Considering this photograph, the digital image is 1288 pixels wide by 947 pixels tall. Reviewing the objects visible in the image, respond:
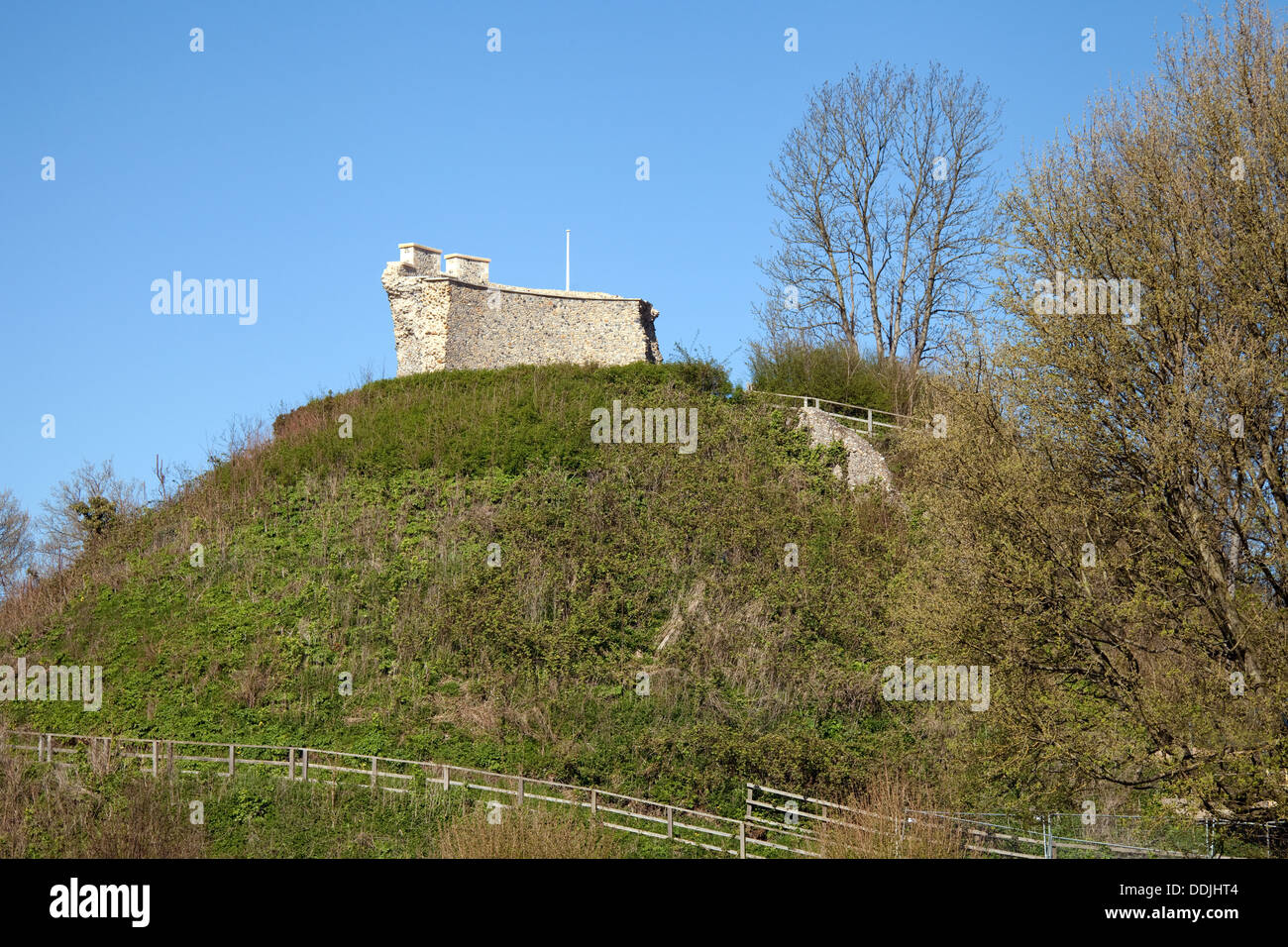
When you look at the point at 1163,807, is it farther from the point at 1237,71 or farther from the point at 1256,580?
the point at 1237,71

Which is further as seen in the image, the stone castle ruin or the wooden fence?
the stone castle ruin

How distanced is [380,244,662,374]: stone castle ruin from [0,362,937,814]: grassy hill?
603 cm

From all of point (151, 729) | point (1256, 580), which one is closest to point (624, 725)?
point (151, 729)

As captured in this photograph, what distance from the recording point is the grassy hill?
20641 mm

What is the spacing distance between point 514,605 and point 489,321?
18.4 metres

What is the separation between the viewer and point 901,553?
26.9 m

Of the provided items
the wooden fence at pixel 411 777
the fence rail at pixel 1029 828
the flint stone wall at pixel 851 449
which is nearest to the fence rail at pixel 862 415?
the flint stone wall at pixel 851 449

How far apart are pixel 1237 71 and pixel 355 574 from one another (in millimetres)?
20123

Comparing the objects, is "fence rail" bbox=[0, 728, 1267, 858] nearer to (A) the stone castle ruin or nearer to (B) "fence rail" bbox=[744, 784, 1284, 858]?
(B) "fence rail" bbox=[744, 784, 1284, 858]

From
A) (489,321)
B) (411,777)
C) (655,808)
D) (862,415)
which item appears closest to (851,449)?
(862,415)

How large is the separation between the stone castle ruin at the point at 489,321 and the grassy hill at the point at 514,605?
603cm

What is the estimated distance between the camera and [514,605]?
23.8 meters

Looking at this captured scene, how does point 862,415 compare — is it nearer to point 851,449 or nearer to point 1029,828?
point 851,449

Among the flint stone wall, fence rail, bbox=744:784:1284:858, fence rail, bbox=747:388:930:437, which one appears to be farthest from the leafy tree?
fence rail, bbox=747:388:930:437
